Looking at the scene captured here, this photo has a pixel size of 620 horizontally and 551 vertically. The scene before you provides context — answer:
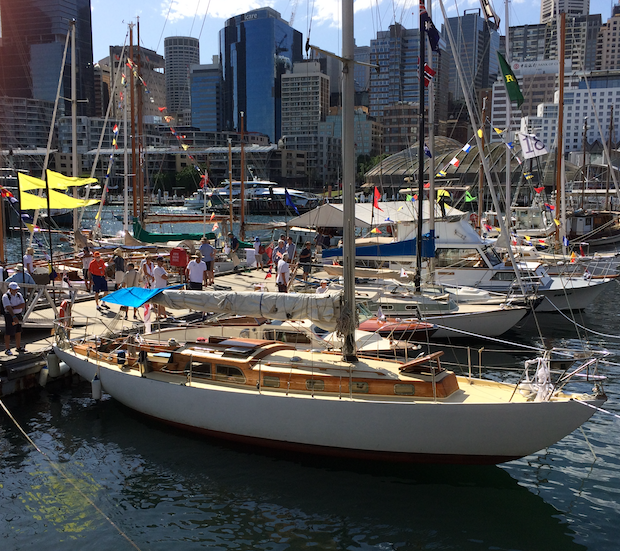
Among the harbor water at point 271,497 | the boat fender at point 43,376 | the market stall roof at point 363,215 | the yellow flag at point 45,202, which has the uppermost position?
the yellow flag at point 45,202

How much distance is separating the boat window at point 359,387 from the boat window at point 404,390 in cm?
54

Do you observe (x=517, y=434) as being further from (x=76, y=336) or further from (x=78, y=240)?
(x=78, y=240)

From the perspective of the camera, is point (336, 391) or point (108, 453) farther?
point (108, 453)

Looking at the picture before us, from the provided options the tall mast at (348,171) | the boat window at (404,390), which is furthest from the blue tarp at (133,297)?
the boat window at (404,390)

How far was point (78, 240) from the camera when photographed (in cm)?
2816

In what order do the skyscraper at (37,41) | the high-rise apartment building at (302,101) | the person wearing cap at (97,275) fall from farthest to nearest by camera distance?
the high-rise apartment building at (302,101) < the skyscraper at (37,41) < the person wearing cap at (97,275)

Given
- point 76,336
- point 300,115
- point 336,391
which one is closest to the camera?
point 336,391

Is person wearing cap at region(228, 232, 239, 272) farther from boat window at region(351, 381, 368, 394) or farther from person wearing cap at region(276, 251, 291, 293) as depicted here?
boat window at region(351, 381, 368, 394)

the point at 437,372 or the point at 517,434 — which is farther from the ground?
the point at 437,372

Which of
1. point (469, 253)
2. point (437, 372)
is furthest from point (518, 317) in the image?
point (437, 372)

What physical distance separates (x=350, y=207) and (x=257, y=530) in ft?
18.6

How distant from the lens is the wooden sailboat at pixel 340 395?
32.4 ft

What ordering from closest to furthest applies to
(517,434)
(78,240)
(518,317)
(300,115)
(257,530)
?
(257,530) < (517,434) < (518,317) < (78,240) < (300,115)

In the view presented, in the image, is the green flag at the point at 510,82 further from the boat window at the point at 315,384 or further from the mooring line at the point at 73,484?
the mooring line at the point at 73,484
